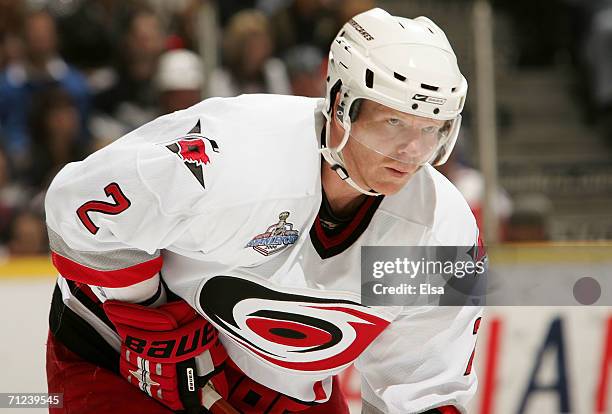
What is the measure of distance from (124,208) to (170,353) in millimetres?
404

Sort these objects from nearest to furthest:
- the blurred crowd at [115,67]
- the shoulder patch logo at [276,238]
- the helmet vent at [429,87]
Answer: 1. the helmet vent at [429,87]
2. the shoulder patch logo at [276,238]
3. the blurred crowd at [115,67]

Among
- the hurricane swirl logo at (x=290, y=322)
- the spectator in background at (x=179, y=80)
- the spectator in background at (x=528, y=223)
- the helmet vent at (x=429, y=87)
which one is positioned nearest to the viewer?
the helmet vent at (x=429, y=87)

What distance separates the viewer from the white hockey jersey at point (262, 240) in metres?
2.04

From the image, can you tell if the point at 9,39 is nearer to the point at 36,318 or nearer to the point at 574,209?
the point at 36,318

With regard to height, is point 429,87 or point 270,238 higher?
point 429,87

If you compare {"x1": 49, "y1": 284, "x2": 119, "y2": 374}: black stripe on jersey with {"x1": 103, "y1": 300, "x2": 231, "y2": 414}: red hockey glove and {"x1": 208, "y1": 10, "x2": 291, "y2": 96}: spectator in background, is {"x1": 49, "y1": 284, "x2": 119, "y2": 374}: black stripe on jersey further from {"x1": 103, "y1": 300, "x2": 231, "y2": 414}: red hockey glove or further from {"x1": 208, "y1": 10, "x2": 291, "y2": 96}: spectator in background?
{"x1": 208, "y1": 10, "x2": 291, "y2": 96}: spectator in background

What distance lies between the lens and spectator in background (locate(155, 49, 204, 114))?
13.6 feet

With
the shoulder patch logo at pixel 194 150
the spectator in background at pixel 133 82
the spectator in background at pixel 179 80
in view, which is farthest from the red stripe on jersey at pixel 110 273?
the spectator in background at pixel 133 82

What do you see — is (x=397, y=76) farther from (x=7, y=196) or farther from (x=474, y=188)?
(x=7, y=196)

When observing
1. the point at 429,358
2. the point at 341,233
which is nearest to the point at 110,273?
the point at 341,233

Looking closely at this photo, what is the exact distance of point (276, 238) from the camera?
213cm

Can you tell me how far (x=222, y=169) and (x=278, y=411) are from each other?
763 mm

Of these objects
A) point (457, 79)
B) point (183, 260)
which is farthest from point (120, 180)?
point (457, 79)

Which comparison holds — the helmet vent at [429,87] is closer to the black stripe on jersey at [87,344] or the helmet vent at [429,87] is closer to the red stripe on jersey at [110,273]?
the red stripe on jersey at [110,273]
